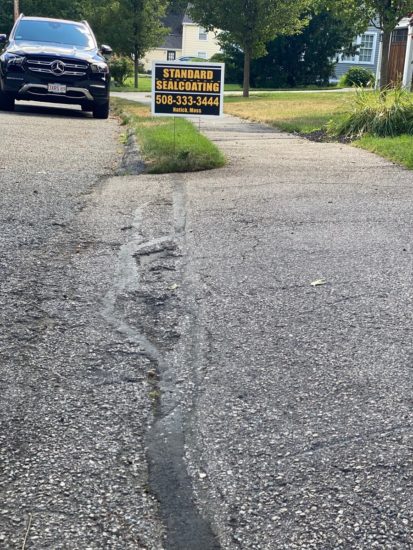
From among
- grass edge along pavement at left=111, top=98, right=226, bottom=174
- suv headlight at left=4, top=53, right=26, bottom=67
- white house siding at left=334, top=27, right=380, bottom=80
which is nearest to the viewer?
grass edge along pavement at left=111, top=98, right=226, bottom=174

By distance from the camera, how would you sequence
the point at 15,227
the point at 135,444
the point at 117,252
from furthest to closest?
the point at 15,227
the point at 117,252
the point at 135,444

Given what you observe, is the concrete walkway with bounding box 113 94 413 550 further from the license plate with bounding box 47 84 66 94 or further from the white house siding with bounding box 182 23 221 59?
the white house siding with bounding box 182 23 221 59

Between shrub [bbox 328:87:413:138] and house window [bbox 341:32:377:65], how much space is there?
34810 mm

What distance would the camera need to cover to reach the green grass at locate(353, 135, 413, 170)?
31.9ft

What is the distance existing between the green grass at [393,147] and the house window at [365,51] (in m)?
36.8

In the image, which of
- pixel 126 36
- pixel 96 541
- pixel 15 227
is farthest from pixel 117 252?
pixel 126 36

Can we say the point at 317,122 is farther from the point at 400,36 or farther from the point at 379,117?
the point at 400,36

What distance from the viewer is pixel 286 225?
606cm

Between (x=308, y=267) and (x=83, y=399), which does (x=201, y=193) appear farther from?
(x=83, y=399)

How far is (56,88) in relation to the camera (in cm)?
1427

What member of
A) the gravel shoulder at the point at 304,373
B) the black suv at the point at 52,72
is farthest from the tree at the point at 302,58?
the gravel shoulder at the point at 304,373

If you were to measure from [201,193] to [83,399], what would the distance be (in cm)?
458

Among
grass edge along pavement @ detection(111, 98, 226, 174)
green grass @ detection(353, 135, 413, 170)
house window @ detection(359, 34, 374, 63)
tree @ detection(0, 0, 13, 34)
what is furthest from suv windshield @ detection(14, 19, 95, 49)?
house window @ detection(359, 34, 374, 63)

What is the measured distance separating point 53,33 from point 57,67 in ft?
5.91
